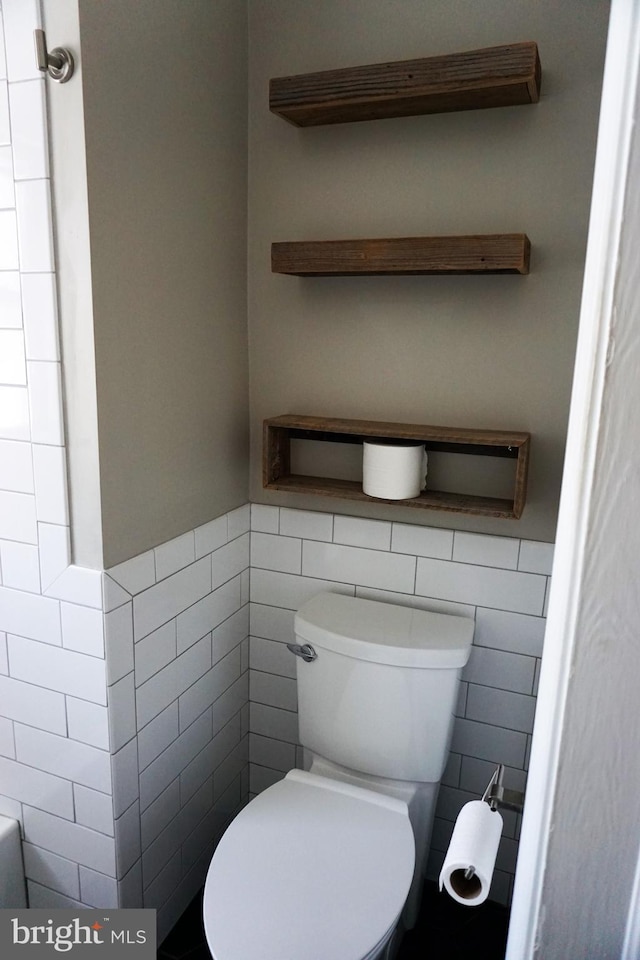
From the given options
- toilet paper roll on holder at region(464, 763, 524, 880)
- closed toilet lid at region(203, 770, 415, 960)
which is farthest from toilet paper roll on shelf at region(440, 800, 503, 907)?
closed toilet lid at region(203, 770, 415, 960)

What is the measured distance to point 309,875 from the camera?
49.6 inches

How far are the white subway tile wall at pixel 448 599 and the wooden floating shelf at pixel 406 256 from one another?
63cm

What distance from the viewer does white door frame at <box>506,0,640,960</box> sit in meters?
0.35

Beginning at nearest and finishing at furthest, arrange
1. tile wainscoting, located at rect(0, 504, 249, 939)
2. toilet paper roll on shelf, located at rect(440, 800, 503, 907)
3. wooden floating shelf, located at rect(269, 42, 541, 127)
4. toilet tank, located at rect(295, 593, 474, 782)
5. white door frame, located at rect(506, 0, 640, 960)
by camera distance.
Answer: white door frame, located at rect(506, 0, 640, 960)
toilet paper roll on shelf, located at rect(440, 800, 503, 907)
wooden floating shelf, located at rect(269, 42, 541, 127)
tile wainscoting, located at rect(0, 504, 249, 939)
toilet tank, located at rect(295, 593, 474, 782)

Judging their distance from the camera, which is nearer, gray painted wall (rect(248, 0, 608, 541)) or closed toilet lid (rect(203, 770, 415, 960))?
closed toilet lid (rect(203, 770, 415, 960))

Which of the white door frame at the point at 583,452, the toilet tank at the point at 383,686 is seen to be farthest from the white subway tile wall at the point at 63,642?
the white door frame at the point at 583,452

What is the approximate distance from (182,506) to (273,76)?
108 centimetres

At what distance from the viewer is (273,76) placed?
1.57m

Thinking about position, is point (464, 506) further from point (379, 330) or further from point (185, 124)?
point (185, 124)

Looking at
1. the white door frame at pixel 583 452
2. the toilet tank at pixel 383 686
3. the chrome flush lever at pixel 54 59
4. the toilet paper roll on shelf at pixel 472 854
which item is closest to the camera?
the white door frame at pixel 583 452

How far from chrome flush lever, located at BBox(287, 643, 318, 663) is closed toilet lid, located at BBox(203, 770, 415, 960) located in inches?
11.2

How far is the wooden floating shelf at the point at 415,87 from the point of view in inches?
48.6

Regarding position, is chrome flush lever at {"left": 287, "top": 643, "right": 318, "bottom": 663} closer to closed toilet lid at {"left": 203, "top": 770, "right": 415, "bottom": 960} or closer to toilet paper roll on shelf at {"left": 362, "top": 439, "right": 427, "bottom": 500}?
closed toilet lid at {"left": 203, "top": 770, "right": 415, "bottom": 960}

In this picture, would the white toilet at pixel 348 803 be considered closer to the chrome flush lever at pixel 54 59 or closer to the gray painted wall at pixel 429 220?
the gray painted wall at pixel 429 220
